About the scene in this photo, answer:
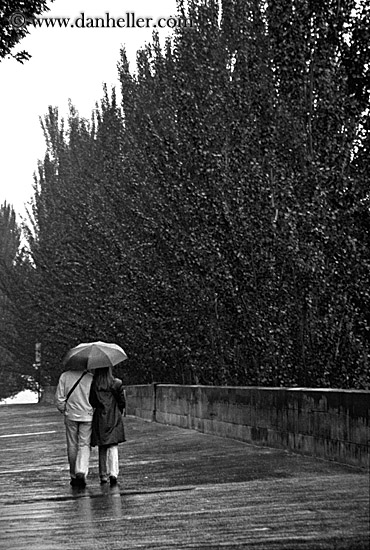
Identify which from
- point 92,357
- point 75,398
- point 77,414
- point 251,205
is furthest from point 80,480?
point 251,205

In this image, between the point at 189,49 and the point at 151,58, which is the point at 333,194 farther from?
the point at 151,58

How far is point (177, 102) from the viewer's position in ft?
118

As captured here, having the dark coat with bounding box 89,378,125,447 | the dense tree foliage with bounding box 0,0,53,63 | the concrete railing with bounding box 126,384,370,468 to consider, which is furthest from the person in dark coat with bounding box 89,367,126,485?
the dense tree foliage with bounding box 0,0,53,63

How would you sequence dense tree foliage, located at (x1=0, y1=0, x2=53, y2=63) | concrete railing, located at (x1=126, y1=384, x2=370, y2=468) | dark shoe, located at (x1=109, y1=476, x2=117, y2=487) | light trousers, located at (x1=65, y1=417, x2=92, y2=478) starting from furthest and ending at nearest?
light trousers, located at (x1=65, y1=417, x2=92, y2=478), dark shoe, located at (x1=109, y1=476, x2=117, y2=487), concrete railing, located at (x1=126, y1=384, x2=370, y2=468), dense tree foliage, located at (x1=0, y1=0, x2=53, y2=63)

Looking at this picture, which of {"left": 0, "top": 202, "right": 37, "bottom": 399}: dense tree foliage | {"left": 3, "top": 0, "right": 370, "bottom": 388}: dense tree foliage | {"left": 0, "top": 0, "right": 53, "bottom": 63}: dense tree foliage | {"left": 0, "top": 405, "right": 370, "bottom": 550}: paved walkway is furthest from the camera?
{"left": 0, "top": 202, "right": 37, "bottom": 399}: dense tree foliage

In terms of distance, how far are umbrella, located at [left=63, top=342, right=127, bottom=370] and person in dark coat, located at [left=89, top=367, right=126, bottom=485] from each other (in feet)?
0.61

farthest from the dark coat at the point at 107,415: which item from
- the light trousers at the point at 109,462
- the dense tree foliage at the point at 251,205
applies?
the dense tree foliage at the point at 251,205

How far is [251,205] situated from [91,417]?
44.3 feet

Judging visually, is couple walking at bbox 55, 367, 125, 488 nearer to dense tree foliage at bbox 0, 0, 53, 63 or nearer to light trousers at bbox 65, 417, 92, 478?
light trousers at bbox 65, 417, 92, 478

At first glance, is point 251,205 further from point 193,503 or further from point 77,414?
point 193,503

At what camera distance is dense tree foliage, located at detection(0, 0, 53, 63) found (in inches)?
515

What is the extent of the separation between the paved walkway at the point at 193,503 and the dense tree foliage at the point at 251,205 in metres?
5.85

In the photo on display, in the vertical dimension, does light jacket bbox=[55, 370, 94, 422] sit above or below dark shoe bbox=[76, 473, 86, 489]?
above

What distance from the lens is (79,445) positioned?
17578mm
